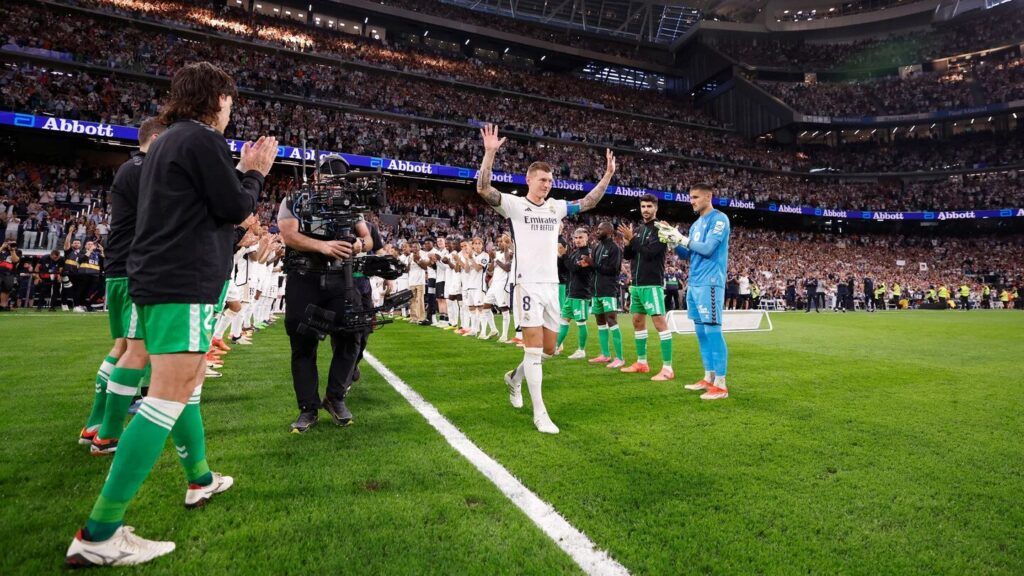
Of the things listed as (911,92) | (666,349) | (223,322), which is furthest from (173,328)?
(911,92)

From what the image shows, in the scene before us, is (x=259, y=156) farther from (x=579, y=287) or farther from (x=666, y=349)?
(x=579, y=287)

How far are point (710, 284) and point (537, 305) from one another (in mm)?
2510

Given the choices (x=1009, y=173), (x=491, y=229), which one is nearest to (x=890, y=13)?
(x=1009, y=173)

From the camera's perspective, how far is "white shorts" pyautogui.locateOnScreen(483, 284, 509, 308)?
1155 cm

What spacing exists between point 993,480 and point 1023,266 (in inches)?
2138

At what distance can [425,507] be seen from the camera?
2.59 m

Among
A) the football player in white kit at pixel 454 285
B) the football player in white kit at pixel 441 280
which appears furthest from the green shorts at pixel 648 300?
the football player in white kit at pixel 441 280

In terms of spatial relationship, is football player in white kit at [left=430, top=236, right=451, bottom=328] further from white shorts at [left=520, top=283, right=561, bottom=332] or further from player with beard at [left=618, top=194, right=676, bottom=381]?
white shorts at [left=520, top=283, right=561, bottom=332]

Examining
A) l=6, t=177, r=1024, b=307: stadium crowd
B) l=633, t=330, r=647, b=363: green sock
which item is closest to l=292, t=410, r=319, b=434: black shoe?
l=633, t=330, r=647, b=363: green sock

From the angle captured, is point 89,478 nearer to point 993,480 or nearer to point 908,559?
point 908,559

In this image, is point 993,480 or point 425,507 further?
point 993,480

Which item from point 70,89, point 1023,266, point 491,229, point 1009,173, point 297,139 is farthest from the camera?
point 1009,173

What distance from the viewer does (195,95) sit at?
7.70 ft

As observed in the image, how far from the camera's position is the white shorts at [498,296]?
11.5 m
